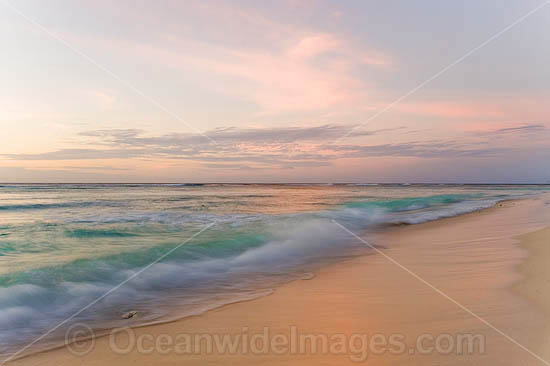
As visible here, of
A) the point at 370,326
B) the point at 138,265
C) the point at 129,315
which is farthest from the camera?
the point at 138,265

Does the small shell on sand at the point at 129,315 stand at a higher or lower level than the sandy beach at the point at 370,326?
lower

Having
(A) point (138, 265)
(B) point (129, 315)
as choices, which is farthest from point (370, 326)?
(A) point (138, 265)

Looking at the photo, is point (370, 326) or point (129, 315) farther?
point (129, 315)

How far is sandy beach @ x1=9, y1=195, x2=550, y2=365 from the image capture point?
345cm

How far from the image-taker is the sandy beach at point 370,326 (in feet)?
11.3

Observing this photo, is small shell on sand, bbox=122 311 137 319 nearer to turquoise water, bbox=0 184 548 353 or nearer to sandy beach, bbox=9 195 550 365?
turquoise water, bbox=0 184 548 353

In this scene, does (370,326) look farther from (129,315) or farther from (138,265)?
(138,265)

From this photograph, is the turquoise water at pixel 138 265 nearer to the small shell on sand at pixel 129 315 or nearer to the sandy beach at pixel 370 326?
the small shell on sand at pixel 129 315

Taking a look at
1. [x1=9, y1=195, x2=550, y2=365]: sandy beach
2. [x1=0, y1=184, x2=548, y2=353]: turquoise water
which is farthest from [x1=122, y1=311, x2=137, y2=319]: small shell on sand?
[x1=9, y1=195, x2=550, y2=365]: sandy beach

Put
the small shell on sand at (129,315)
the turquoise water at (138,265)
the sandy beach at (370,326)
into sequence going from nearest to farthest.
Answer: the sandy beach at (370,326) < the small shell on sand at (129,315) < the turquoise water at (138,265)

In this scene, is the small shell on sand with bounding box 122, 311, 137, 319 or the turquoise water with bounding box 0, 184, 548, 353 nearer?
the small shell on sand with bounding box 122, 311, 137, 319

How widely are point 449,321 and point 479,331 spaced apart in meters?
0.36

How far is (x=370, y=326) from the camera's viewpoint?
4094 millimetres

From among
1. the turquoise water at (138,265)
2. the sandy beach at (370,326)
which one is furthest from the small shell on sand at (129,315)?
the sandy beach at (370,326)
